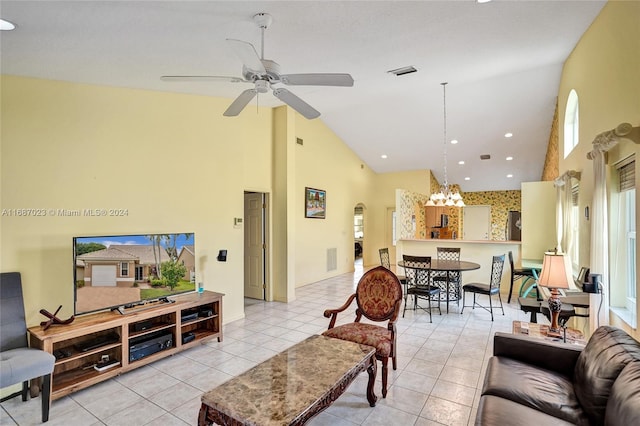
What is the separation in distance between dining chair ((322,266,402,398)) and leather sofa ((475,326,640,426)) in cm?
85

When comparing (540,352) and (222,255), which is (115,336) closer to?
(222,255)

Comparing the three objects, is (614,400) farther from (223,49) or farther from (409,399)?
(223,49)

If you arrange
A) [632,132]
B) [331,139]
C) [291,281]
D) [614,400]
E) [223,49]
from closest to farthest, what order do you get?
[614,400] < [632,132] < [223,49] < [291,281] < [331,139]

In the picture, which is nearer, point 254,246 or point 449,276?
point 449,276

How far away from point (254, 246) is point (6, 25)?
4454 mm

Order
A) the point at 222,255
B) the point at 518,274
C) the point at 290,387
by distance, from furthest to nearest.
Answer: the point at 518,274 < the point at 222,255 < the point at 290,387

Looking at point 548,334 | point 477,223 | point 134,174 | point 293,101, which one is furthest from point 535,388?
point 477,223

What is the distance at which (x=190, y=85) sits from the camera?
380 centimetres

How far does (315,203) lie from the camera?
24.4ft

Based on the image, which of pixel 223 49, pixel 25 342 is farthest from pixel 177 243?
pixel 223 49

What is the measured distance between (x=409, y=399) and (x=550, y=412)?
1122 mm

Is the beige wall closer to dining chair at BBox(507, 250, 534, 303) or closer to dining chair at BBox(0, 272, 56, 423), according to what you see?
dining chair at BBox(0, 272, 56, 423)

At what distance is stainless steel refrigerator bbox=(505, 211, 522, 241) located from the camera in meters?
9.80

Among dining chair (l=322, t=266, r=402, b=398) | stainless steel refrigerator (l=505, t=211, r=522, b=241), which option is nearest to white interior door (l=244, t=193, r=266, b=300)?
dining chair (l=322, t=266, r=402, b=398)
